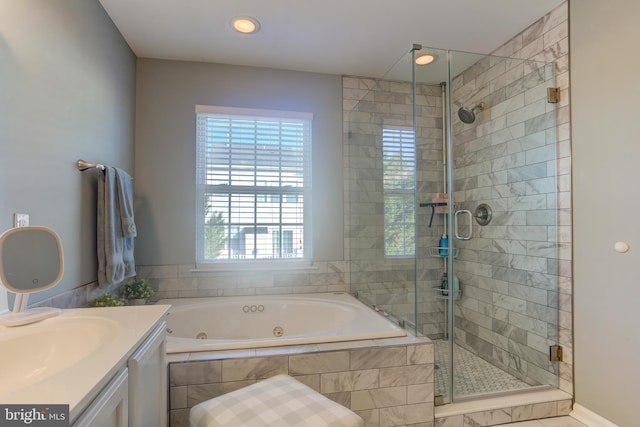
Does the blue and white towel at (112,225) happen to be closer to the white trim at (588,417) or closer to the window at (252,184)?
the window at (252,184)

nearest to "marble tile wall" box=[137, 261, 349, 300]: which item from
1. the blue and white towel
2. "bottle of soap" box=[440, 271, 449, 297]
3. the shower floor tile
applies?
the blue and white towel

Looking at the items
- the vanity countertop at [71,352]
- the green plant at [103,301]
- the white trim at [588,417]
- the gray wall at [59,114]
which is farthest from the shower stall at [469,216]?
the gray wall at [59,114]

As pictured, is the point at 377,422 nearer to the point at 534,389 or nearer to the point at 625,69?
the point at 534,389

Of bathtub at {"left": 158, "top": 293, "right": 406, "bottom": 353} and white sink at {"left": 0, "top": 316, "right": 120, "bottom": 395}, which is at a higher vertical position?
white sink at {"left": 0, "top": 316, "right": 120, "bottom": 395}

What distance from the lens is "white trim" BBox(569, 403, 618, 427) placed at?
5.81 ft

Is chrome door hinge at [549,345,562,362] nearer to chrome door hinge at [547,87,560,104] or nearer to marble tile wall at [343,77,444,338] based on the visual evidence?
marble tile wall at [343,77,444,338]

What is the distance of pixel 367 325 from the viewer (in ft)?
6.72

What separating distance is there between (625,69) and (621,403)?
172 cm

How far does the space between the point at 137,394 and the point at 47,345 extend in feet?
1.16

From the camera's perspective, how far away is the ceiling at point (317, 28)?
6.70 ft

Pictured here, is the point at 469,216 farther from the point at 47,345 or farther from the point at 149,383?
the point at 47,345

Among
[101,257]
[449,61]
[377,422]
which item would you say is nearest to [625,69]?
[449,61]

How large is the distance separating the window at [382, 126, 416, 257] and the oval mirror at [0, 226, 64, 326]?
1985mm

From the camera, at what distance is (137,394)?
0.98m
